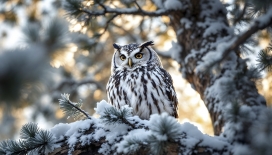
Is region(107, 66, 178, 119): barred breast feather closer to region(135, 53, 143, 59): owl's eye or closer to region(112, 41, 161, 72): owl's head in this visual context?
region(112, 41, 161, 72): owl's head

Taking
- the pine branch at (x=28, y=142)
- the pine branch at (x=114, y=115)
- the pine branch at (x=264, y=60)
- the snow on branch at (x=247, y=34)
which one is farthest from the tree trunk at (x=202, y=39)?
the pine branch at (x=28, y=142)

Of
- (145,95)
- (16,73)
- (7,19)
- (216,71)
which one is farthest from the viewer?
(7,19)

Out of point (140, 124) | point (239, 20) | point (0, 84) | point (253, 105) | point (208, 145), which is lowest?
point (0, 84)

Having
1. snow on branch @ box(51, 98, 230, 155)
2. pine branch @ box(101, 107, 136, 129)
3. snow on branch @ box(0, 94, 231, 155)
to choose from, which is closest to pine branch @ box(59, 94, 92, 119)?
snow on branch @ box(0, 94, 231, 155)

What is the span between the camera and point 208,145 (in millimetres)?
2445

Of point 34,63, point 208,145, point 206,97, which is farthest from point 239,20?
point 34,63

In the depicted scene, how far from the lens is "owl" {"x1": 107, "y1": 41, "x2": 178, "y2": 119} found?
3346 mm

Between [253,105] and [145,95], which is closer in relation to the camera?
[253,105]

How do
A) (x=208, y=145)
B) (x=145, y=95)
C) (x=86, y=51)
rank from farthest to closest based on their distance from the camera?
(x=86, y=51) < (x=145, y=95) < (x=208, y=145)

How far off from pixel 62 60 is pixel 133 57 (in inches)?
91.7

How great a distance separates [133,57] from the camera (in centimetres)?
396

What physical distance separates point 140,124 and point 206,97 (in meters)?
1.12

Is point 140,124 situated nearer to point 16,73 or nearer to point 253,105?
point 253,105

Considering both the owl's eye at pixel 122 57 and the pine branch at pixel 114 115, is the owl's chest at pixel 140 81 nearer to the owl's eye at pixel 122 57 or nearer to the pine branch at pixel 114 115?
the owl's eye at pixel 122 57
